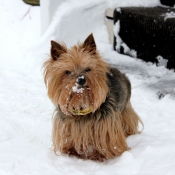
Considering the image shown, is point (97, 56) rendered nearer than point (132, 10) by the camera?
Yes

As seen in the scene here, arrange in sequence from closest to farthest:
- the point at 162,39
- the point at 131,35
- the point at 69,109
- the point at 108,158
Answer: the point at 69,109 < the point at 108,158 < the point at 162,39 < the point at 131,35

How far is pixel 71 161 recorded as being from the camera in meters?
3.25

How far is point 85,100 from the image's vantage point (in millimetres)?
3020

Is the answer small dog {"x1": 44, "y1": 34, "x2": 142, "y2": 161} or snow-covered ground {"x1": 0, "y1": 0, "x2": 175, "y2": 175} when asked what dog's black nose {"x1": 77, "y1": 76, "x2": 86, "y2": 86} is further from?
snow-covered ground {"x1": 0, "y1": 0, "x2": 175, "y2": 175}

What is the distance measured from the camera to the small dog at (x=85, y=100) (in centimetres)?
297

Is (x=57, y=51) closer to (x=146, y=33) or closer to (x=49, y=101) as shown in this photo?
(x=49, y=101)

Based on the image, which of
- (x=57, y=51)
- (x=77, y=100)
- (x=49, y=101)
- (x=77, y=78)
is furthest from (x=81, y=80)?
(x=49, y=101)

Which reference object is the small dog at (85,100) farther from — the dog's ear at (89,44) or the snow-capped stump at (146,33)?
the snow-capped stump at (146,33)

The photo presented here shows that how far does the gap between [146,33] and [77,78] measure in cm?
353

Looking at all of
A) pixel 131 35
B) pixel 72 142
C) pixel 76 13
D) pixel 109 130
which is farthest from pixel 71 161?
pixel 76 13

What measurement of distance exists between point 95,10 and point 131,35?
3.51 ft

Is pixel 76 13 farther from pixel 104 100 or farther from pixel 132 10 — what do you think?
pixel 104 100

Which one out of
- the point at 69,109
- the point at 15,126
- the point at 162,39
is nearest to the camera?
the point at 69,109

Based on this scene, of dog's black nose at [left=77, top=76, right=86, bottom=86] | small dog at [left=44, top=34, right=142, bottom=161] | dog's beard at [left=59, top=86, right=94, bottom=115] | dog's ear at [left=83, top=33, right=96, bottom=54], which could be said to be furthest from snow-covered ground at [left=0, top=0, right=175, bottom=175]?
dog's black nose at [left=77, top=76, right=86, bottom=86]
